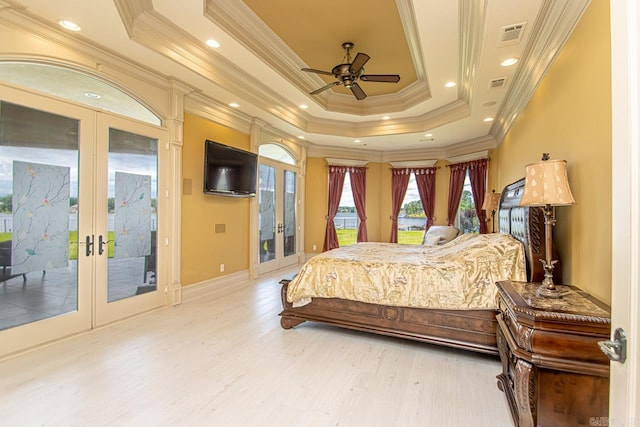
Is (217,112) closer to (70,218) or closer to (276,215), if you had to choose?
(276,215)

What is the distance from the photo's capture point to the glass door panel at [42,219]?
2.69m

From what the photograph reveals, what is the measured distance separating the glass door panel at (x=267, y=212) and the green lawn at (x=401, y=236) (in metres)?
2.11

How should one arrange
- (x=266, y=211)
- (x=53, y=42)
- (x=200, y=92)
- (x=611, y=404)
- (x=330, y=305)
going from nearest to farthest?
(x=611, y=404), (x=53, y=42), (x=330, y=305), (x=200, y=92), (x=266, y=211)

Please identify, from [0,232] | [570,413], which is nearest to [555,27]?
[570,413]

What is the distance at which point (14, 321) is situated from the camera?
8.93 ft

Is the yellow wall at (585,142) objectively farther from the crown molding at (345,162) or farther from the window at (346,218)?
the window at (346,218)

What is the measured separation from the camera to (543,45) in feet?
9.05

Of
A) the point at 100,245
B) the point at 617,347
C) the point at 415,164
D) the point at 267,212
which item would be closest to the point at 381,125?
the point at 415,164

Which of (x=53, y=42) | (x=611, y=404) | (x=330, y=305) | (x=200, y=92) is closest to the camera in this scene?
(x=611, y=404)

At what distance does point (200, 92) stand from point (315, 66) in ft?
5.53

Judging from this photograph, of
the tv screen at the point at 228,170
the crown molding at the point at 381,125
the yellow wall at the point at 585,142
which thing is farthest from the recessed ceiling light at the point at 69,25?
the yellow wall at the point at 585,142

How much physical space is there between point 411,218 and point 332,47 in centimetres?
492

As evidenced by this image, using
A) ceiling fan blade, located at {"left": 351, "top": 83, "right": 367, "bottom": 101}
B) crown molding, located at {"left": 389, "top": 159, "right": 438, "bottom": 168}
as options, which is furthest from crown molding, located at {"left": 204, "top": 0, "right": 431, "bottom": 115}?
crown molding, located at {"left": 389, "top": 159, "right": 438, "bottom": 168}

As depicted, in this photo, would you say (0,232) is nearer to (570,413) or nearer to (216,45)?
(216,45)
